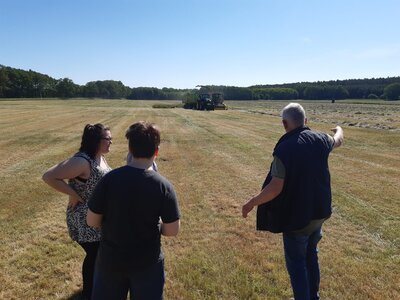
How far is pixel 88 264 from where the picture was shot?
12.9ft

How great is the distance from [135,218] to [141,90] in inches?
5684

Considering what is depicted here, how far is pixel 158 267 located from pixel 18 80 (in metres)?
123

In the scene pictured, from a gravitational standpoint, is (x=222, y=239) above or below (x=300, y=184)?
below

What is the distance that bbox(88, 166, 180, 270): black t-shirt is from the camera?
244 centimetres

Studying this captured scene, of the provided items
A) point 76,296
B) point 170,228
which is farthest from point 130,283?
point 76,296

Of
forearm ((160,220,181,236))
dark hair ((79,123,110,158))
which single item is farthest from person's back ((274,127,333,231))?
dark hair ((79,123,110,158))

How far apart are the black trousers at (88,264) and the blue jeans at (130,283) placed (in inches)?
46.6

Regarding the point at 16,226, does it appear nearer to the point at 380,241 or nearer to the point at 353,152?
the point at 380,241

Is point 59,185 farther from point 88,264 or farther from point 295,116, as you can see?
point 295,116

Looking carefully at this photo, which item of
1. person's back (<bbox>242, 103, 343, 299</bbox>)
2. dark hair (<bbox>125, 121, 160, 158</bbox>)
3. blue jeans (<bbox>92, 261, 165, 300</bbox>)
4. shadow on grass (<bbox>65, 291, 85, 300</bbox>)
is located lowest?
shadow on grass (<bbox>65, 291, 85, 300</bbox>)

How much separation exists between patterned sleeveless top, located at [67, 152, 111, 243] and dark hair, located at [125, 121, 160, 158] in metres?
1.26

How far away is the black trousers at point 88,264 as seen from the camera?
3781 mm

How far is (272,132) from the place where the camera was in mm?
21594

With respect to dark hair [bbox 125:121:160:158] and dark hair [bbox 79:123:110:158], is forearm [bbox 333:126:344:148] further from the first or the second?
dark hair [bbox 79:123:110:158]
